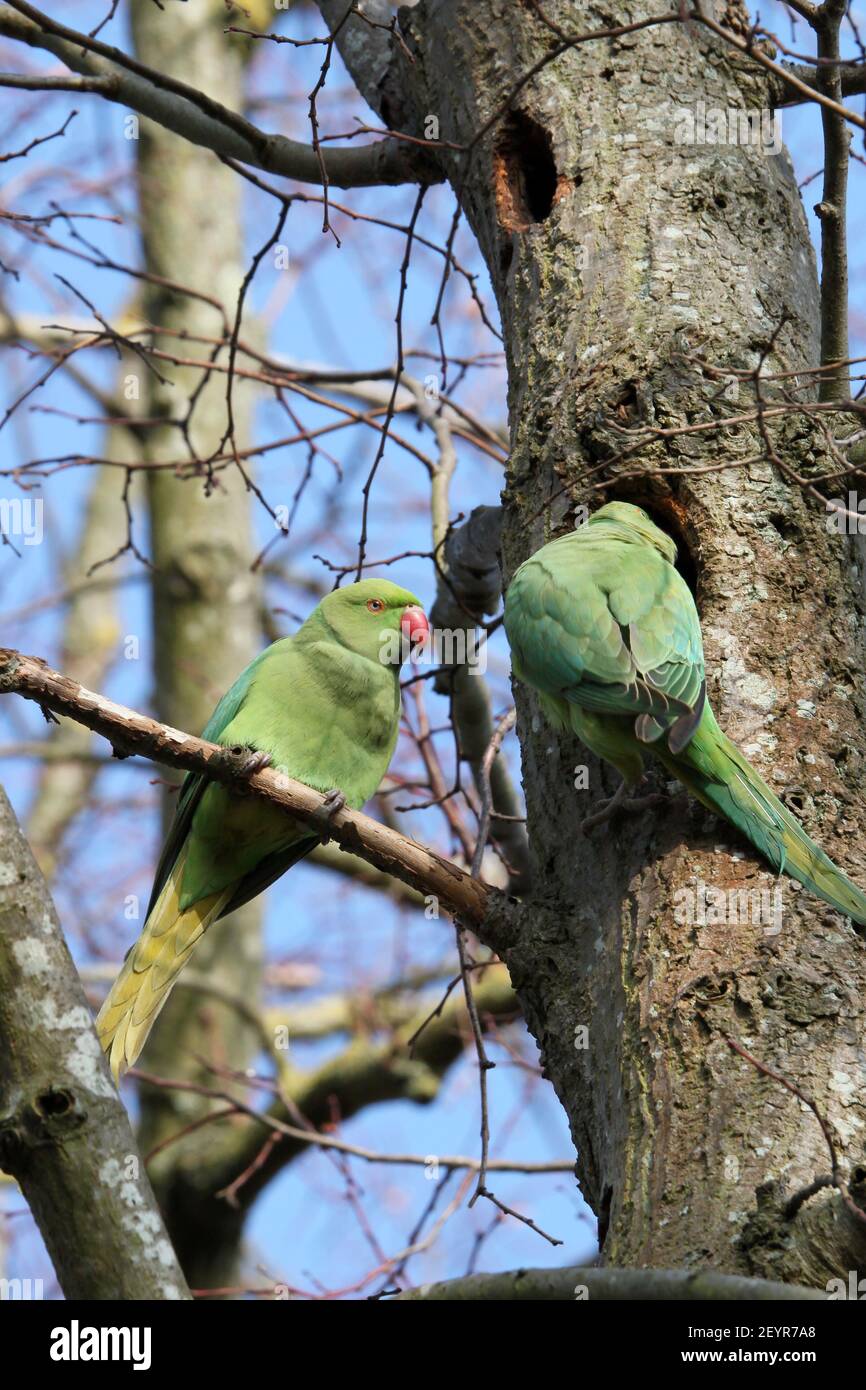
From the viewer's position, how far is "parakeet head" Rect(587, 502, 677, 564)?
3.68 metres

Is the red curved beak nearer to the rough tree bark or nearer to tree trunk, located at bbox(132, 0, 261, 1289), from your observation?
the rough tree bark

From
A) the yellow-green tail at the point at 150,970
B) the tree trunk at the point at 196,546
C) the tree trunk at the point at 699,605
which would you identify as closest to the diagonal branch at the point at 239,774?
the tree trunk at the point at 699,605

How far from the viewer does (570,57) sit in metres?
4.04

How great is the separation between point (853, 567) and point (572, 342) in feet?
3.21

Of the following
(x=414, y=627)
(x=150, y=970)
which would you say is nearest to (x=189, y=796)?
(x=150, y=970)

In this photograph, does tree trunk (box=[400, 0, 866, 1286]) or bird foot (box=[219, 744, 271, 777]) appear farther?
bird foot (box=[219, 744, 271, 777])

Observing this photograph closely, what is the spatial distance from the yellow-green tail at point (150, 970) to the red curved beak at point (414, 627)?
1189mm

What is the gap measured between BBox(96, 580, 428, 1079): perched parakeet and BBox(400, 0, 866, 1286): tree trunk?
1133 millimetres

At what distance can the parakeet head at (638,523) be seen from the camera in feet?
12.1

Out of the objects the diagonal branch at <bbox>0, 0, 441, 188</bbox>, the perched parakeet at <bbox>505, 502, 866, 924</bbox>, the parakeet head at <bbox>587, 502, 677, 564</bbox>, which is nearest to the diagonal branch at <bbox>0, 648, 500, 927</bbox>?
the perched parakeet at <bbox>505, 502, 866, 924</bbox>

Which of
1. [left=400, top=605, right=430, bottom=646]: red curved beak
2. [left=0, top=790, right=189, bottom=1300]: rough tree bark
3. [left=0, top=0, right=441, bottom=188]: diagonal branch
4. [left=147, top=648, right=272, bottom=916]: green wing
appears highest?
[left=0, top=0, right=441, bottom=188]: diagonal branch

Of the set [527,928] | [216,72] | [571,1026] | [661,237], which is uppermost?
[216,72]
